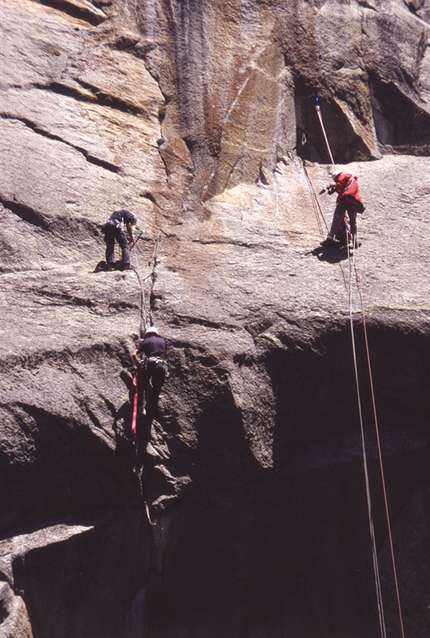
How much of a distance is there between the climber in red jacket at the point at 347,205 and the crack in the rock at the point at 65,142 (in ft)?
11.3

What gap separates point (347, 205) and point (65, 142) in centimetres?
438

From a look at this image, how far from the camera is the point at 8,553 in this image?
703 cm

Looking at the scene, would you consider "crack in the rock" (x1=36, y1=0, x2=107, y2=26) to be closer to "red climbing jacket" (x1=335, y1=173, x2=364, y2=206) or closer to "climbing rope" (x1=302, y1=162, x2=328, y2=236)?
"climbing rope" (x1=302, y1=162, x2=328, y2=236)

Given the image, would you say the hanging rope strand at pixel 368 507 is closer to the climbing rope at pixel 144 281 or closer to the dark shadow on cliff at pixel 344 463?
the dark shadow on cliff at pixel 344 463

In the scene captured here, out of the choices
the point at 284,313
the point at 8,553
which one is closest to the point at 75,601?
the point at 8,553

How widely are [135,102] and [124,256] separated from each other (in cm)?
354

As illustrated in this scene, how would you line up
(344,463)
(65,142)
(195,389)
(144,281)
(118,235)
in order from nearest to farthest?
(195,389)
(344,463)
(144,281)
(118,235)
(65,142)

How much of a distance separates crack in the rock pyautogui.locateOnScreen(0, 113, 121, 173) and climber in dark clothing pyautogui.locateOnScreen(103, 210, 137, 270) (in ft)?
4.79

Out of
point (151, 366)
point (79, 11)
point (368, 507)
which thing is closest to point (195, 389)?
point (151, 366)

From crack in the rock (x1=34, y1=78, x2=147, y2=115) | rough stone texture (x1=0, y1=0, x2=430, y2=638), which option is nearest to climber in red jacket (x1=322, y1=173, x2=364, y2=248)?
rough stone texture (x1=0, y1=0, x2=430, y2=638)

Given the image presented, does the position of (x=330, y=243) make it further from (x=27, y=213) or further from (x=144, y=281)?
(x=27, y=213)

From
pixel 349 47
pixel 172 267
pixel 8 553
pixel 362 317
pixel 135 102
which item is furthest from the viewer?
pixel 349 47

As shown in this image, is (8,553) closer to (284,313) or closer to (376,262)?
(284,313)

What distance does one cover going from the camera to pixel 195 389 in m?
7.92
